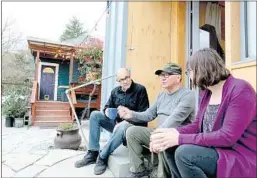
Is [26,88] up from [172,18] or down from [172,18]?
down

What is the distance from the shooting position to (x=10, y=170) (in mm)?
2262

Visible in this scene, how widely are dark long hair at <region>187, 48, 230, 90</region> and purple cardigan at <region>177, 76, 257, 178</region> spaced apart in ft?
0.30

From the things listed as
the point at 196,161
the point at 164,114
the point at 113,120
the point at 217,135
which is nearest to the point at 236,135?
the point at 217,135

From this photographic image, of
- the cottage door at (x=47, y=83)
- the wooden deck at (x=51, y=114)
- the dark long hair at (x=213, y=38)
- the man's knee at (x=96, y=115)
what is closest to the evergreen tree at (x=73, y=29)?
the cottage door at (x=47, y=83)

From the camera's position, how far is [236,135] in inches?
41.8

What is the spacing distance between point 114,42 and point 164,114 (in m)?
2.00

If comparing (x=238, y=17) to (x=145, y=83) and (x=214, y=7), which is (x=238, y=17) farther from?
(x=214, y=7)

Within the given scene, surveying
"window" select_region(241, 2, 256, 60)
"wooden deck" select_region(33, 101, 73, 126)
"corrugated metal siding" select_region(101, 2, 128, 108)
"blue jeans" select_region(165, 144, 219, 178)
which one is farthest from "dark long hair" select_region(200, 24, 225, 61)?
"wooden deck" select_region(33, 101, 73, 126)

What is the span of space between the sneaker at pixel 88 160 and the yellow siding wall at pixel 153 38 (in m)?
1.24

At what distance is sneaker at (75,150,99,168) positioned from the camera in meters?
2.18

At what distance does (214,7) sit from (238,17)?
249cm

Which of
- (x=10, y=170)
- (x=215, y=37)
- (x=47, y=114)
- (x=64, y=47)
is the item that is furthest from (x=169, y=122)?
(x=64, y=47)

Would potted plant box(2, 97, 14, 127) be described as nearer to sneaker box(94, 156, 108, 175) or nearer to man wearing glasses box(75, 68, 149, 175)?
man wearing glasses box(75, 68, 149, 175)

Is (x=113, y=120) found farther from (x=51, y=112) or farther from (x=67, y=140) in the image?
(x=51, y=112)
